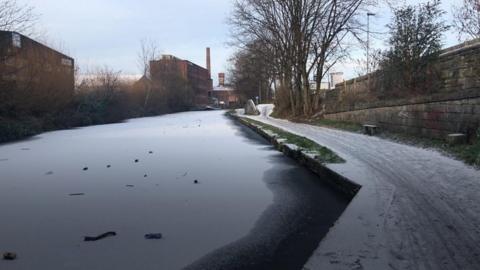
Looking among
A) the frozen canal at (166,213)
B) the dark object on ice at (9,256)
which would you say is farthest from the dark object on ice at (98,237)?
the dark object on ice at (9,256)

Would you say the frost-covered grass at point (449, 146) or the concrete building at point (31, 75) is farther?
the concrete building at point (31, 75)

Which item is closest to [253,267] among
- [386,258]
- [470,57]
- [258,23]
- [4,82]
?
[386,258]

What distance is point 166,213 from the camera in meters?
7.15

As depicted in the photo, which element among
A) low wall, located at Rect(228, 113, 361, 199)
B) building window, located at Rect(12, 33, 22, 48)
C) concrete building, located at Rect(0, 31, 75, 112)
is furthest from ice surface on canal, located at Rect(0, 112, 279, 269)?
building window, located at Rect(12, 33, 22, 48)

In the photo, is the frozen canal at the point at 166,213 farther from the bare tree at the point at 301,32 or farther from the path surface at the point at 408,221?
the bare tree at the point at 301,32

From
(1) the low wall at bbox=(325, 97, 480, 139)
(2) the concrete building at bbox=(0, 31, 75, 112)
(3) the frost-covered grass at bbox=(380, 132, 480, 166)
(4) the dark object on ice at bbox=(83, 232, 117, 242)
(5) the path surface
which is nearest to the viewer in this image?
(5) the path surface

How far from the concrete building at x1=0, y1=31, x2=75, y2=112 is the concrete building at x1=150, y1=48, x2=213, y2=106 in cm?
4145

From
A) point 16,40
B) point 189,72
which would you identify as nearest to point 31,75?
point 16,40

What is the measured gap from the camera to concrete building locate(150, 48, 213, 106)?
83.1 meters

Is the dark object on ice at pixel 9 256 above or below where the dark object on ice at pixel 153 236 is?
above

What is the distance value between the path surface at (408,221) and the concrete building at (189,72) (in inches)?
2825

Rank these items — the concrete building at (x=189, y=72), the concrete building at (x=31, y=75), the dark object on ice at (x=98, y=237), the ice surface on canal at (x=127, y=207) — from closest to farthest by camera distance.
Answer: the ice surface on canal at (x=127, y=207), the dark object on ice at (x=98, y=237), the concrete building at (x=31, y=75), the concrete building at (x=189, y=72)

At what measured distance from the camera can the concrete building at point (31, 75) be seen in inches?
998

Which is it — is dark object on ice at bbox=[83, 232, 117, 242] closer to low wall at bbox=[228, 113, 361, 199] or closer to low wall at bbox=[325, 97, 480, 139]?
low wall at bbox=[228, 113, 361, 199]
